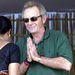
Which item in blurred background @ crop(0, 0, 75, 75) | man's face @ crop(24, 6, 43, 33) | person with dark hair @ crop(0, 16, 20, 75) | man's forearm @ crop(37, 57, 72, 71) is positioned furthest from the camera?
blurred background @ crop(0, 0, 75, 75)

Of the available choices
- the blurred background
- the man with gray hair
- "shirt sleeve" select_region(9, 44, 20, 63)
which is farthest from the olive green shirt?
the blurred background

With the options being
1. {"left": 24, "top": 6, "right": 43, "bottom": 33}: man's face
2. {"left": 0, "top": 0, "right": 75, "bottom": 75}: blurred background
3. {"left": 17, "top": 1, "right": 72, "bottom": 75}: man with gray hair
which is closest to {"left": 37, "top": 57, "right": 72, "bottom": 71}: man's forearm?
{"left": 17, "top": 1, "right": 72, "bottom": 75}: man with gray hair

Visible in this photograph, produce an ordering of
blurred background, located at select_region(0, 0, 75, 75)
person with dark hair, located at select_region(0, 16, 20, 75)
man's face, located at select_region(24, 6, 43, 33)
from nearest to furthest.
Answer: person with dark hair, located at select_region(0, 16, 20, 75) → man's face, located at select_region(24, 6, 43, 33) → blurred background, located at select_region(0, 0, 75, 75)

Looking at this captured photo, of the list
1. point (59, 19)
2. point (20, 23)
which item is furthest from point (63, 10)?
point (20, 23)

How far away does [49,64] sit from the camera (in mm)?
1503

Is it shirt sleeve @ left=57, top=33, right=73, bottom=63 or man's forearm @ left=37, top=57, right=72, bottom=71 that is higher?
shirt sleeve @ left=57, top=33, right=73, bottom=63

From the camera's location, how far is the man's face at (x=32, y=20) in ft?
5.39

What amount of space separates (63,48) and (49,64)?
17 centimetres

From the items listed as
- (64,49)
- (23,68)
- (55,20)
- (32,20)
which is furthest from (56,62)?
(55,20)

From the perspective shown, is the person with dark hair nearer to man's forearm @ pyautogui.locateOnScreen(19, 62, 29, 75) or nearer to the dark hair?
the dark hair

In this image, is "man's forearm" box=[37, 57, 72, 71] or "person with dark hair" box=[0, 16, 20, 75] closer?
"person with dark hair" box=[0, 16, 20, 75]

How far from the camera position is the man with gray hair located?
1.51 meters

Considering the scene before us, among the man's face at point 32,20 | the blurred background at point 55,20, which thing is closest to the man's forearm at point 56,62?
the man's face at point 32,20

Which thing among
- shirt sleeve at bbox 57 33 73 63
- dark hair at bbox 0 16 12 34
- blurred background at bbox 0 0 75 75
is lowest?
blurred background at bbox 0 0 75 75
